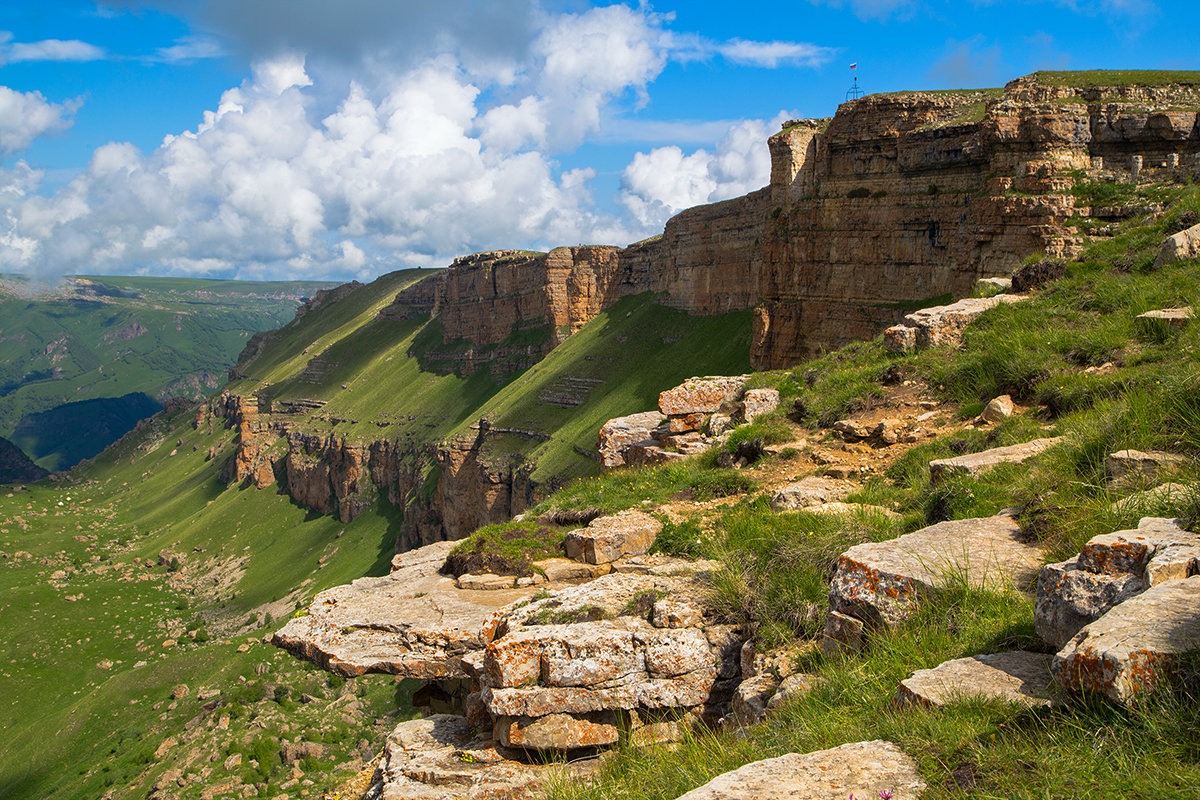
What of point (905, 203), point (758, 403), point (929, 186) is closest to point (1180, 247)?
point (758, 403)

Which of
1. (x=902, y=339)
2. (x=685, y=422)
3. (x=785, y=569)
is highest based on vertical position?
(x=902, y=339)

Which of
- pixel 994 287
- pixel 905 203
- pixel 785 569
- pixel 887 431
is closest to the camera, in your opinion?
pixel 785 569

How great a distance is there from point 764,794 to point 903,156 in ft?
107

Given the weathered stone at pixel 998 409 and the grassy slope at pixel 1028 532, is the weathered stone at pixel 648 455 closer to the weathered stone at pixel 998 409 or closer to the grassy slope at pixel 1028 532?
the grassy slope at pixel 1028 532

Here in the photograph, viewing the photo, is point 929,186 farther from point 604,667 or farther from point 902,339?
point 604,667

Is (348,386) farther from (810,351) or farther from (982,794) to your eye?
(982,794)

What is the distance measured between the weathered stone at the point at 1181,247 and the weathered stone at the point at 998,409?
4971 mm

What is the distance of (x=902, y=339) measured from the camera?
47.3ft

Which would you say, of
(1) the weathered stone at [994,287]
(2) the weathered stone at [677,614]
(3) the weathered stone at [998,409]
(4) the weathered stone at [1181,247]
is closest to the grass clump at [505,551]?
(2) the weathered stone at [677,614]

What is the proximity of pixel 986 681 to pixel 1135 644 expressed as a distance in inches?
35.0

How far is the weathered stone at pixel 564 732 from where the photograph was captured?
607 centimetres

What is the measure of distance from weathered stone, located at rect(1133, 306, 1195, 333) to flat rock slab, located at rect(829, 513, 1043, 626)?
6061 mm

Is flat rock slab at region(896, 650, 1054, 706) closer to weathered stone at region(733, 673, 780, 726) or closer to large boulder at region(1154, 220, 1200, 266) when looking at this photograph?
weathered stone at region(733, 673, 780, 726)

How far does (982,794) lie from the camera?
3.10m
